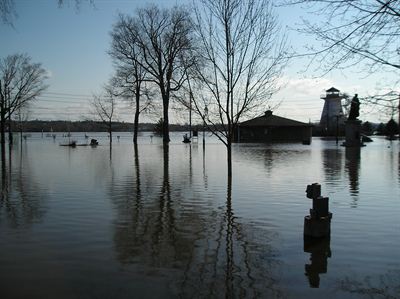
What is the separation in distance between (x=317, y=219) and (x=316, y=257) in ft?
3.64

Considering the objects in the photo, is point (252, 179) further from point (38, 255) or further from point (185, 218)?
point (38, 255)

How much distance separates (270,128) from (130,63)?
23.8 meters

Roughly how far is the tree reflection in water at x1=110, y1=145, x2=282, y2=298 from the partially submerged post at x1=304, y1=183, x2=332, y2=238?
75cm

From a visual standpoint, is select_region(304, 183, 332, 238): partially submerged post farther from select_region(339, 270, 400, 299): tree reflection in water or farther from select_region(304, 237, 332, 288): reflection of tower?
select_region(339, 270, 400, 299): tree reflection in water

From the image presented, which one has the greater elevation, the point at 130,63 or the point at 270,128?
the point at 130,63

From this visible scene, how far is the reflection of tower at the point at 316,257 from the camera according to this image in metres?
5.80

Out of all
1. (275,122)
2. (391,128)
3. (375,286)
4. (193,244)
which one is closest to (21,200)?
(193,244)

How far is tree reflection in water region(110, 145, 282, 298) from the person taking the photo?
5422 mm

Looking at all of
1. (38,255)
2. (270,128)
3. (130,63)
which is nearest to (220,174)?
(38,255)

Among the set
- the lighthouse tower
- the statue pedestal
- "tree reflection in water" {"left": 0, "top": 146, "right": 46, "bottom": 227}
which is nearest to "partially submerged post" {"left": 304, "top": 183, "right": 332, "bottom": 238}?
"tree reflection in water" {"left": 0, "top": 146, "right": 46, "bottom": 227}

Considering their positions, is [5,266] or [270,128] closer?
[5,266]

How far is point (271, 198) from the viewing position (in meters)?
12.0

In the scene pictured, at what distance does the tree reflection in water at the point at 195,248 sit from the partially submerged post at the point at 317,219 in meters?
0.75

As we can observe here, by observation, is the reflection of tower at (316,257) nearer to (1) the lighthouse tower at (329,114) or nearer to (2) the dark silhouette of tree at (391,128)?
(2) the dark silhouette of tree at (391,128)
